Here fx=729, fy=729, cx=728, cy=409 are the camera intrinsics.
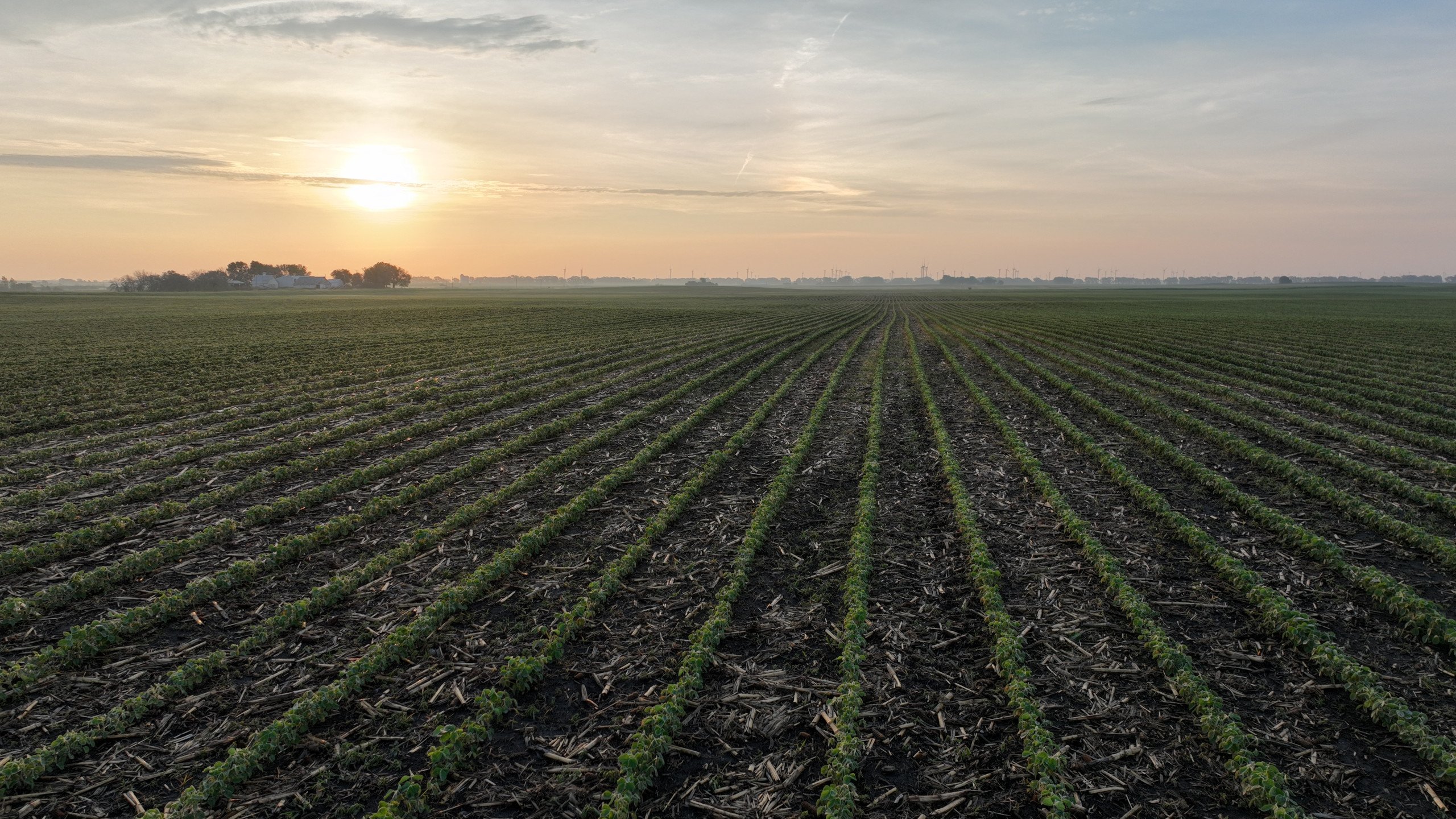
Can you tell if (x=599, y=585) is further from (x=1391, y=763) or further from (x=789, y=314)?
(x=789, y=314)

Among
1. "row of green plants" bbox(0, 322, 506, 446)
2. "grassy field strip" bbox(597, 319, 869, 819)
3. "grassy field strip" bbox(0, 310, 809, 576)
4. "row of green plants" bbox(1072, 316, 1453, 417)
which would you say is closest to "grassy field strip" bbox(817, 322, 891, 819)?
"grassy field strip" bbox(597, 319, 869, 819)

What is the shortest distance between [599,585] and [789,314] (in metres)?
56.1

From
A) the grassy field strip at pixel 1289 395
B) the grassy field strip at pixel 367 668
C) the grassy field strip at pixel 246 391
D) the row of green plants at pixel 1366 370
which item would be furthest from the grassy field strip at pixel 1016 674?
the grassy field strip at pixel 246 391

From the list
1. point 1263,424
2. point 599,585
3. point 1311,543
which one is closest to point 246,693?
point 599,585

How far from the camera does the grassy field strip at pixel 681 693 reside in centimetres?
488

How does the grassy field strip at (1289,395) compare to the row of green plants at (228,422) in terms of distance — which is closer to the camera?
the row of green plants at (228,422)

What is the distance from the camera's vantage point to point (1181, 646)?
659cm

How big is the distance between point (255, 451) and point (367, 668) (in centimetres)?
914

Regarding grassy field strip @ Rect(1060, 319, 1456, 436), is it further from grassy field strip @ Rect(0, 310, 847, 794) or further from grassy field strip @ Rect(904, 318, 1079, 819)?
grassy field strip @ Rect(0, 310, 847, 794)

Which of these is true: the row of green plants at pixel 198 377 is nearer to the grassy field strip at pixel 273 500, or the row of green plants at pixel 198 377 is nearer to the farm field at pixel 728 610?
the farm field at pixel 728 610

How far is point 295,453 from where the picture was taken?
13297 mm

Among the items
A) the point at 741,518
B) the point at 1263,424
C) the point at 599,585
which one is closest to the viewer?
the point at 599,585

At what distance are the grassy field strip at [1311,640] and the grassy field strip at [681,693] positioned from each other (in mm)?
5215

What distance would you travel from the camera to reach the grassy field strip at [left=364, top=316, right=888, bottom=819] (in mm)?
4848
